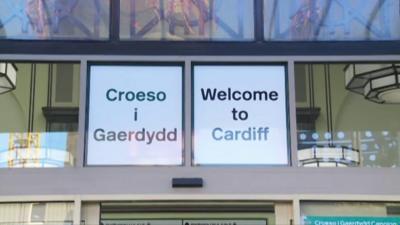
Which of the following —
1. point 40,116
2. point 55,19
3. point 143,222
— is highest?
point 55,19

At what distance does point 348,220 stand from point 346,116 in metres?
0.69

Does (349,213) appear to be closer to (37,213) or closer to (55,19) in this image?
(37,213)

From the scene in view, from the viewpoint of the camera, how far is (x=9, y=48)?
Result: 14.8 feet

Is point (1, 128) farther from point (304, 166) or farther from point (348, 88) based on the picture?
point (348, 88)

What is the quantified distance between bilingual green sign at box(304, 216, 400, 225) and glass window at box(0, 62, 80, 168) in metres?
1.56

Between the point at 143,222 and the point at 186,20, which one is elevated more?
the point at 186,20

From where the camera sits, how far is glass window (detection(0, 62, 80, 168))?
14.3 ft

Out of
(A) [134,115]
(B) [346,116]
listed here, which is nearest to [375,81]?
(B) [346,116]

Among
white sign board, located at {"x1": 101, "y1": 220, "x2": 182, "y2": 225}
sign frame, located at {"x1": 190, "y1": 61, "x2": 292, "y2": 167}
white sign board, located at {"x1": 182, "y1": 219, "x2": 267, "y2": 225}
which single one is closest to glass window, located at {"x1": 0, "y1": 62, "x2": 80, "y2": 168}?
white sign board, located at {"x1": 101, "y1": 220, "x2": 182, "y2": 225}

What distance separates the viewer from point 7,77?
452 centimetres

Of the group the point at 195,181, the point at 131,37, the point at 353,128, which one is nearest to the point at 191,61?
the point at 131,37

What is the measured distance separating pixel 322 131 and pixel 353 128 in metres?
0.21

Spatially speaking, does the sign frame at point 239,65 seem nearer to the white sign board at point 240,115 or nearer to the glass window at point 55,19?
the white sign board at point 240,115

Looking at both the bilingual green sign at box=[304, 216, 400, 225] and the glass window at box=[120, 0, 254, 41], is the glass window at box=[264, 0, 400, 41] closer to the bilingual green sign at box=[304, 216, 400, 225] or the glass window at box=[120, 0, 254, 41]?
the glass window at box=[120, 0, 254, 41]
